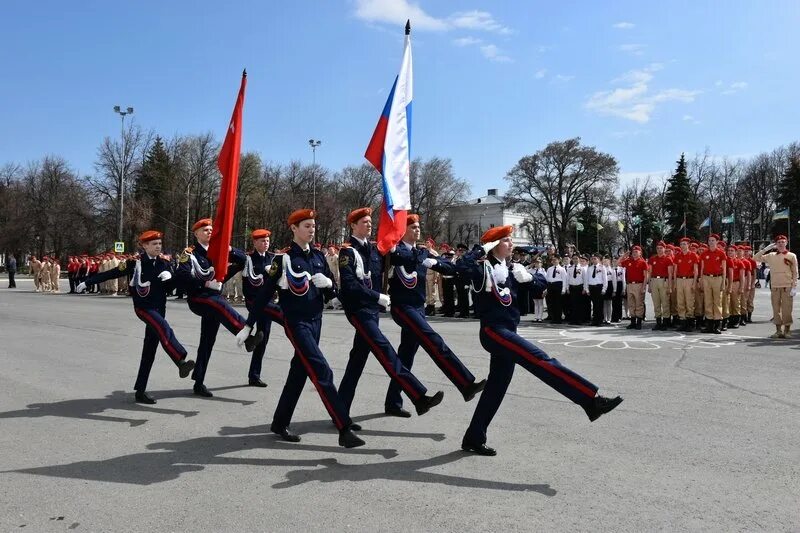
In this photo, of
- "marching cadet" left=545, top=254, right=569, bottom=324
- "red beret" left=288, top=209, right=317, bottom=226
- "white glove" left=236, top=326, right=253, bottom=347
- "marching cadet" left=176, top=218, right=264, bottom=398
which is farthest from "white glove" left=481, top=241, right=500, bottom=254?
"marching cadet" left=545, top=254, right=569, bottom=324

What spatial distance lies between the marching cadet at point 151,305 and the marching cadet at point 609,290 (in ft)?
40.2

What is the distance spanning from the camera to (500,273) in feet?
17.9

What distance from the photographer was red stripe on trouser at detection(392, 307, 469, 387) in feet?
19.5

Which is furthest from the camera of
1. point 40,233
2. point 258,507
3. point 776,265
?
point 40,233

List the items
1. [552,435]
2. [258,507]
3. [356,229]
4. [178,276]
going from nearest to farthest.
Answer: [258,507]
[552,435]
[356,229]
[178,276]

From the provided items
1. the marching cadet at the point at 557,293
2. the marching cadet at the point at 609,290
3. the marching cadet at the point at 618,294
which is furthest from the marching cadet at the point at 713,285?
the marching cadet at the point at 557,293

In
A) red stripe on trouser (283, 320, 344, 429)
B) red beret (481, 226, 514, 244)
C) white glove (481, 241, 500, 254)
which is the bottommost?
red stripe on trouser (283, 320, 344, 429)

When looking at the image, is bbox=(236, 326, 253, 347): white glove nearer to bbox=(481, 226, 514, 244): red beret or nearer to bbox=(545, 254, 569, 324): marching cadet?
bbox=(481, 226, 514, 244): red beret

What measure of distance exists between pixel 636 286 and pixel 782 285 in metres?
3.28

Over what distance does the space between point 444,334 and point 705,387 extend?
21.9ft

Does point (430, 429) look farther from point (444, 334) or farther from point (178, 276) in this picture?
point (444, 334)

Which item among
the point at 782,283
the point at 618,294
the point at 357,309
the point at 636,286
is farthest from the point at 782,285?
the point at 357,309

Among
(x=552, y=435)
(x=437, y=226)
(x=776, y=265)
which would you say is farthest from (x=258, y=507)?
(x=437, y=226)

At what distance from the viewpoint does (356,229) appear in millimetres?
6258
